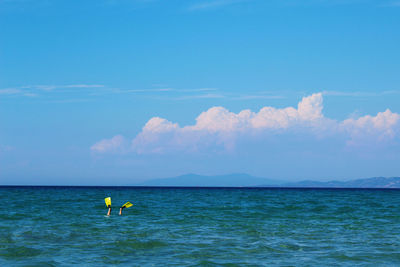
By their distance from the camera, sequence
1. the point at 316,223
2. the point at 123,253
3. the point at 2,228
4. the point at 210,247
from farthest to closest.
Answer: the point at 316,223 < the point at 2,228 < the point at 210,247 < the point at 123,253

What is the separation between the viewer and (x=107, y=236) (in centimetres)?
2767

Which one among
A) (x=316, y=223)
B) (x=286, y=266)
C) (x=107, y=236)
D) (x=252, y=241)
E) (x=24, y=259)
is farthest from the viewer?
(x=316, y=223)

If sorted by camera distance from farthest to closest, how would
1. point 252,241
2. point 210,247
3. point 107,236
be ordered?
point 107,236, point 252,241, point 210,247

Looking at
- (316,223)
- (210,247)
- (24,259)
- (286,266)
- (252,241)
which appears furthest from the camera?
(316,223)

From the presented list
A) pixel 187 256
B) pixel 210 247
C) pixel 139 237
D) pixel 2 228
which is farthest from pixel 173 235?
pixel 2 228

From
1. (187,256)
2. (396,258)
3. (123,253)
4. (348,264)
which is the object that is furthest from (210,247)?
(396,258)

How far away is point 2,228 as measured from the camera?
31.3 m

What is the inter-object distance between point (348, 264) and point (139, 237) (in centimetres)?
1205

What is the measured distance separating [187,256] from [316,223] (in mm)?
17636

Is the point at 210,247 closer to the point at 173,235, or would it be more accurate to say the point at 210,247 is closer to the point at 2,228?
the point at 173,235

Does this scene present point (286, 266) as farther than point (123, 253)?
No

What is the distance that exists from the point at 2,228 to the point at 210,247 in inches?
603

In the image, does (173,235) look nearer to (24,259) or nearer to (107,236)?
(107,236)

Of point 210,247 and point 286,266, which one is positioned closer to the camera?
point 286,266
